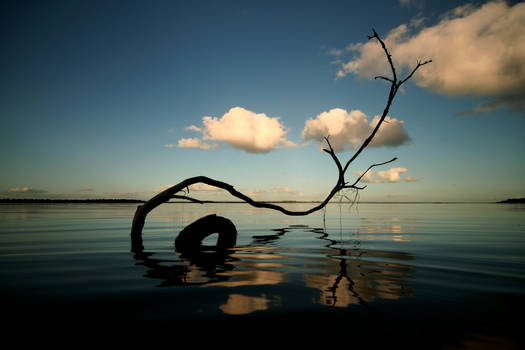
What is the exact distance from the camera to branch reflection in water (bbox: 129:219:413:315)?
3.50 m

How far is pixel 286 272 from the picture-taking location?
16.2ft

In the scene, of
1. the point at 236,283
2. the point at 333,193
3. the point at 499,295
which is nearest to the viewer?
the point at 499,295

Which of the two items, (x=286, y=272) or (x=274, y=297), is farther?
(x=286, y=272)

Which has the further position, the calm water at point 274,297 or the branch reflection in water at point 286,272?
the branch reflection in water at point 286,272

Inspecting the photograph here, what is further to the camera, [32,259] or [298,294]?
[32,259]

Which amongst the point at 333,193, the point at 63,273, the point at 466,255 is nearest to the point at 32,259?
the point at 63,273

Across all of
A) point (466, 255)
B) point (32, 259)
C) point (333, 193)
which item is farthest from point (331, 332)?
point (32, 259)

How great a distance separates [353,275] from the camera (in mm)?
4691

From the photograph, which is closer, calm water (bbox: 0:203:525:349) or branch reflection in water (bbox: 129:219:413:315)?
calm water (bbox: 0:203:525:349)

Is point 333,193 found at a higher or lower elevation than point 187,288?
higher

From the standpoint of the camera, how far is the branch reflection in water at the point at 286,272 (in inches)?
138

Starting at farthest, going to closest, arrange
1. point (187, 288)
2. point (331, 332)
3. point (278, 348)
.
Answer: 1. point (187, 288)
2. point (331, 332)
3. point (278, 348)

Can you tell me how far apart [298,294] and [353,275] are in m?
1.55

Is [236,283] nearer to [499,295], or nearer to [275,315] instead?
[275,315]
